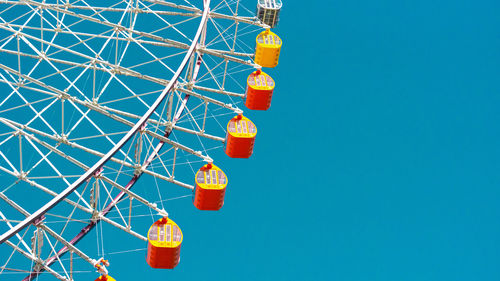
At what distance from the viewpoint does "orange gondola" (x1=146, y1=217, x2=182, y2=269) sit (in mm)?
43000

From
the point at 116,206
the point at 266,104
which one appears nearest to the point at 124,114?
the point at 116,206

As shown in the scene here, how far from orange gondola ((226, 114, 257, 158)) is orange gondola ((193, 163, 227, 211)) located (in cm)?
280

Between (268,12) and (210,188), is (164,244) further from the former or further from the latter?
(268,12)

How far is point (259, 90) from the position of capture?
5272cm

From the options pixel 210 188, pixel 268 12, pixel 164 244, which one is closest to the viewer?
pixel 164 244

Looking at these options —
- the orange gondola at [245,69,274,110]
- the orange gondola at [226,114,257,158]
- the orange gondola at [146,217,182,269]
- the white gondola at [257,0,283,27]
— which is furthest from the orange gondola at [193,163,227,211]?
the white gondola at [257,0,283,27]

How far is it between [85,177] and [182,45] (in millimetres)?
15125

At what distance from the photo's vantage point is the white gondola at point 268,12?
2242 inches

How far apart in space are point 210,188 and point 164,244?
4.34 metres

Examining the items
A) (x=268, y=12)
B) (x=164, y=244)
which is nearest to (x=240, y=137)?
(x=164, y=244)

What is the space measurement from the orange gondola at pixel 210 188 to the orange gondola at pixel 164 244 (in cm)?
305

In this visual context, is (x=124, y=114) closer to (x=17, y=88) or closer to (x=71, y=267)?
(x=17, y=88)

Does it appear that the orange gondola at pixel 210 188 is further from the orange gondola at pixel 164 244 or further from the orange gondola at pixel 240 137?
the orange gondola at pixel 164 244

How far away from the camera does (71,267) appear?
40.2 metres
